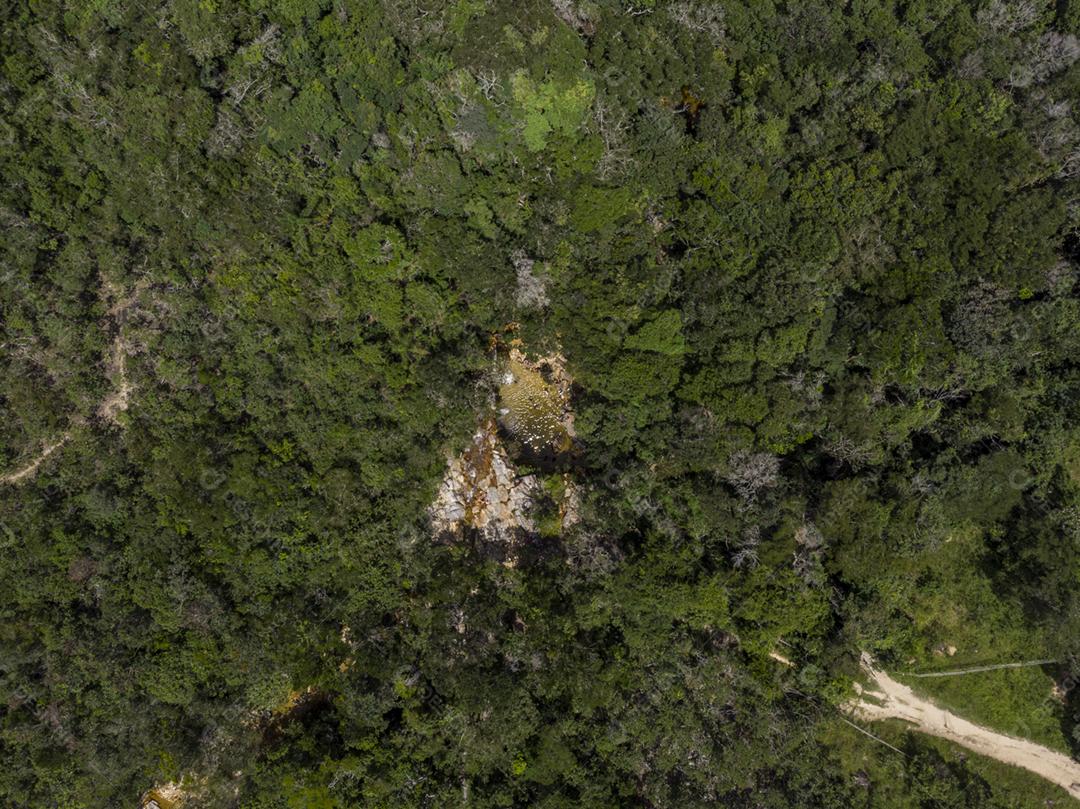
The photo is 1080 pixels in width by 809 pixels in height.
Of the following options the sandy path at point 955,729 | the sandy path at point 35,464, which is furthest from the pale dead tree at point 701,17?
the sandy path at point 35,464

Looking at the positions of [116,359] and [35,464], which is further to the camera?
[116,359]

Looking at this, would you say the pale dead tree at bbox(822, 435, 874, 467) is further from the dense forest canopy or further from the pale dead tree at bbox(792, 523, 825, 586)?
the pale dead tree at bbox(792, 523, 825, 586)

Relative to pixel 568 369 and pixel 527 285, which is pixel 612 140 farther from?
pixel 568 369

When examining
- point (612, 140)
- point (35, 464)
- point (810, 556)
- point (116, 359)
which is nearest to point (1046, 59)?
point (612, 140)

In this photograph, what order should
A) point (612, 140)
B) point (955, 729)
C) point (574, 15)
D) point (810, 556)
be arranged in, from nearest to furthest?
point (574, 15)
point (612, 140)
point (810, 556)
point (955, 729)

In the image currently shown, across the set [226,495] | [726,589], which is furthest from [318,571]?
[726,589]

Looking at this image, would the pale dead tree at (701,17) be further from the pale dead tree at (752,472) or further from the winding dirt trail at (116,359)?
the winding dirt trail at (116,359)
